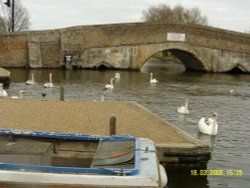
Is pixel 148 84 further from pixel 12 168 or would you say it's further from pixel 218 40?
pixel 12 168

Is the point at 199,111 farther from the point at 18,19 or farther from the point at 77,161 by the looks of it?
the point at 18,19

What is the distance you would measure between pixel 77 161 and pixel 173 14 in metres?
59.7

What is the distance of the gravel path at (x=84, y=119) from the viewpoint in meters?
9.18

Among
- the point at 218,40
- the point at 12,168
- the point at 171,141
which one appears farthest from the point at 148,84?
the point at 12,168

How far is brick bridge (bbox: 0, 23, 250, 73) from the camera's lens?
35.6m

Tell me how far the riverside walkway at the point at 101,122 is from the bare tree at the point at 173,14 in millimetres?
51236

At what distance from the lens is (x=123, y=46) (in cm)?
3775

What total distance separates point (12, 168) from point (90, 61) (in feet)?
A: 108

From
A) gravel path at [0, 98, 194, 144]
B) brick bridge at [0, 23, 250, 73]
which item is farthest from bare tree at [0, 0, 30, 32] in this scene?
gravel path at [0, 98, 194, 144]

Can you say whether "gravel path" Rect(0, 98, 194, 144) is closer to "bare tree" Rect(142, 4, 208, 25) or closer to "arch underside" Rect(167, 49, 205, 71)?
"arch underside" Rect(167, 49, 205, 71)

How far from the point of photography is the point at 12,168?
4668 millimetres

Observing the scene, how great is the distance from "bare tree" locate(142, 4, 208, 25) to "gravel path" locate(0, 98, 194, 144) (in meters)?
51.1
